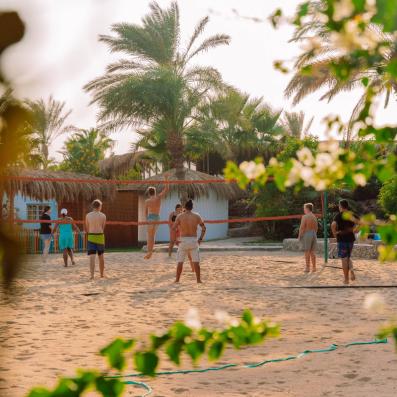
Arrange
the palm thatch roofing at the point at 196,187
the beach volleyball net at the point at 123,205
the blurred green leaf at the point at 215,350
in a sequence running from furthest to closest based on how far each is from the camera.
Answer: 1. the palm thatch roofing at the point at 196,187
2. the beach volleyball net at the point at 123,205
3. the blurred green leaf at the point at 215,350

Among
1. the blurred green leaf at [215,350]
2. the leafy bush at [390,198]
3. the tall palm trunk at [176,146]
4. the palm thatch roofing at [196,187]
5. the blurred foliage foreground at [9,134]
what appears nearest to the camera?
the blurred foliage foreground at [9,134]

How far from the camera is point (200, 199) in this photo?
28016 millimetres

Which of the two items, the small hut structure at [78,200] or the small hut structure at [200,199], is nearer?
the small hut structure at [78,200]

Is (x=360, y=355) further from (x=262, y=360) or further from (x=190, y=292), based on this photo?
(x=190, y=292)

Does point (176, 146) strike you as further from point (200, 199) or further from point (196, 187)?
point (200, 199)

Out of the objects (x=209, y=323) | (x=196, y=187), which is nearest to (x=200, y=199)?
(x=196, y=187)

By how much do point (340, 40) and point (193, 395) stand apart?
3611mm

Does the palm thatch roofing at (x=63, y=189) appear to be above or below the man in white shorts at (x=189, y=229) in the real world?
above

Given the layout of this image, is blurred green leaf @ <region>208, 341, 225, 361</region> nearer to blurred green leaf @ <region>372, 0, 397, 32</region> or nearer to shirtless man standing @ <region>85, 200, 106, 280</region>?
blurred green leaf @ <region>372, 0, 397, 32</region>

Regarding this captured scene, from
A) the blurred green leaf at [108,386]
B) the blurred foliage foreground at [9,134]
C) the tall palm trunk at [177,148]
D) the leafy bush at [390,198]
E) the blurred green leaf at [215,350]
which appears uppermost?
the tall palm trunk at [177,148]

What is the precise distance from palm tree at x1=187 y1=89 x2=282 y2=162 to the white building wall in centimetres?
189

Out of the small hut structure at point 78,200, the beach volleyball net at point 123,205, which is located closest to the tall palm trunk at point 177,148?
the beach volleyball net at point 123,205

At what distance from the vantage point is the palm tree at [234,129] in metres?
21.4

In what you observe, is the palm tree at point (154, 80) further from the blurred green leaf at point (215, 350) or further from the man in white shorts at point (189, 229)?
the blurred green leaf at point (215, 350)
